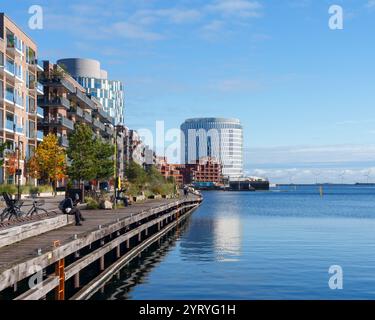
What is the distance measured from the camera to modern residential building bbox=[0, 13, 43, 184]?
72.7 meters

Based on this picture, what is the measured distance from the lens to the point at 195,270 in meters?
29.1

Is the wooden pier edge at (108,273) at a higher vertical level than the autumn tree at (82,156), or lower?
lower

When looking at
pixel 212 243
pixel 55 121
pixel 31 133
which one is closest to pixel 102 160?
pixel 31 133

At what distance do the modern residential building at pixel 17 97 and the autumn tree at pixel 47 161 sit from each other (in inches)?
61.6

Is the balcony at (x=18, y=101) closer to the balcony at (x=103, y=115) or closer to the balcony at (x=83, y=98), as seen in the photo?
the balcony at (x=83, y=98)

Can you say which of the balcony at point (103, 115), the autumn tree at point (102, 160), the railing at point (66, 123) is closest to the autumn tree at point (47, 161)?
the autumn tree at point (102, 160)

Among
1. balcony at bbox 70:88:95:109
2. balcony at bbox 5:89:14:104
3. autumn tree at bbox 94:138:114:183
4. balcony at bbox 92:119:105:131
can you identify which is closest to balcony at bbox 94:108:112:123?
balcony at bbox 92:119:105:131

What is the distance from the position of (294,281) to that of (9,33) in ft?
204

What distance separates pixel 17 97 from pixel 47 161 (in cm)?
992

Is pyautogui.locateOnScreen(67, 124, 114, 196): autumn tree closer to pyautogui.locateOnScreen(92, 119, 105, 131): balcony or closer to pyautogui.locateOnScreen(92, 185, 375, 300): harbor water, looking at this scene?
pyautogui.locateOnScreen(92, 185, 375, 300): harbor water

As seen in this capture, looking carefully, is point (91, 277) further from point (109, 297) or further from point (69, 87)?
point (69, 87)

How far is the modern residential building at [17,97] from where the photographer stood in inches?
2862
